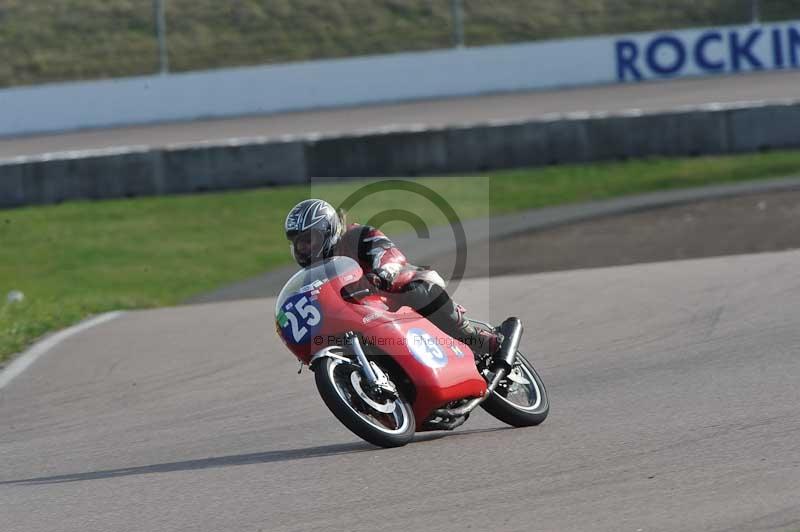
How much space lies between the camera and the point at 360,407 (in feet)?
19.3

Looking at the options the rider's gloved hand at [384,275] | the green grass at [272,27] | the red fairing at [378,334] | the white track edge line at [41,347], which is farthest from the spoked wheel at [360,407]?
the green grass at [272,27]

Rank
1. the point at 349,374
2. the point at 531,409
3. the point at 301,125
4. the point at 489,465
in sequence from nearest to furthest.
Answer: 1. the point at 489,465
2. the point at 349,374
3. the point at 531,409
4. the point at 301,125

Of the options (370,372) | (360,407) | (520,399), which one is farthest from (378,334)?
(520,399)

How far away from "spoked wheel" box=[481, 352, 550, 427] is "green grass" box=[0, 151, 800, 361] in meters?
7.62

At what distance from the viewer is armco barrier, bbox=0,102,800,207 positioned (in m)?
18.4

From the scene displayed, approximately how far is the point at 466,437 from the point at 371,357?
0.70 metres

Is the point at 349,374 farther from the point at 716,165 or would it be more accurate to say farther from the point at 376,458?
the point at 716,165

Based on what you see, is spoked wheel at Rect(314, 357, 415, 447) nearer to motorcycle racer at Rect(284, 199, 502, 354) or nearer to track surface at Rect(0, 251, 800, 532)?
track surface at Rect(0, 251, 800, 532)

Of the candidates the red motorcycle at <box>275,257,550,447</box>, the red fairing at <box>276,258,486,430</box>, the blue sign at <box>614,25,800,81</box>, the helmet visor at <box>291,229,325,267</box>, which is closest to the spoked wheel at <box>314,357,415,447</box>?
the red motorcycle at <box>275,257,550,447</box>

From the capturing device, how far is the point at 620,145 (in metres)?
18.8

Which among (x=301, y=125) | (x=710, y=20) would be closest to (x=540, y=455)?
(x=301, y=125)

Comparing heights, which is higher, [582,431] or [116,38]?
[582,431]

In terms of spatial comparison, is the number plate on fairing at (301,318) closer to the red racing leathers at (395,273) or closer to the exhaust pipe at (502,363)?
the red racing leathers at (395,273)

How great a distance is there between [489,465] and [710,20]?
22.0m
